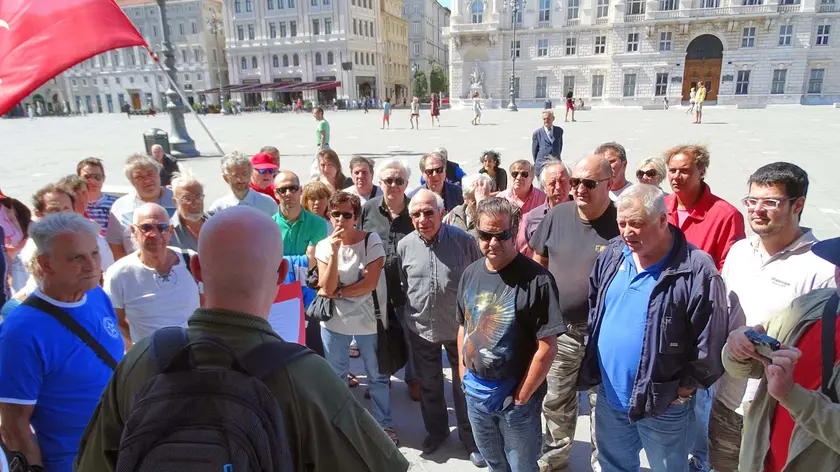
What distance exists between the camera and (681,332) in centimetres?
230

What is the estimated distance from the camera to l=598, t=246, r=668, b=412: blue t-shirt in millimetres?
2413

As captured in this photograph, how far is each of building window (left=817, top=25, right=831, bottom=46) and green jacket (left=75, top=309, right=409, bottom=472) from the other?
→ 200 feet

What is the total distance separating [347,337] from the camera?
11.7ft

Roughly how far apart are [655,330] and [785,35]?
58.6 metres

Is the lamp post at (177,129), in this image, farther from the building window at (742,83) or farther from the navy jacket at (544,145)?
the building window at (742,83)

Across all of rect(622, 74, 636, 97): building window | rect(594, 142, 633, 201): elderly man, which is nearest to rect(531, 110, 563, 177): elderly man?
rect(594, 142, 633, 201): elderly man

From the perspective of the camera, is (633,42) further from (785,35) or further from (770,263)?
(770,263)

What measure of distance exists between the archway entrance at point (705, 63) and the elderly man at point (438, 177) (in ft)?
176

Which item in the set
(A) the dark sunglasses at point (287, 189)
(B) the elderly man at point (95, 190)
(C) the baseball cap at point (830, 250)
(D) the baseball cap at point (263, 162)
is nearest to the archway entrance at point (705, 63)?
(D) the baseball cap at point (263, 162)

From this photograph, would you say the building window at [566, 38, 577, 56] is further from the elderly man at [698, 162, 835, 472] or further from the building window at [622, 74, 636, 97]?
the elderly man at [698, 162, 835, 472]

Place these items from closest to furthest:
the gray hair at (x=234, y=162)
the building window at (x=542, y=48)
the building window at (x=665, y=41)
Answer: the gray hair at (x=234, y=162)
the building window at (x=665, y=41)
the building window at (x=542, y=48)

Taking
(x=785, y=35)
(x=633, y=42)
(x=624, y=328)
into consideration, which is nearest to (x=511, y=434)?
(x=624, y=328)

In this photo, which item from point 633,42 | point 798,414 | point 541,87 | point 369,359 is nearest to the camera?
point 798,414

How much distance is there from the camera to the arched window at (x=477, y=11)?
53625mm
